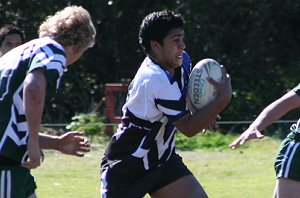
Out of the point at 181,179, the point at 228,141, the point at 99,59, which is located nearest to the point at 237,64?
the point at 99,59

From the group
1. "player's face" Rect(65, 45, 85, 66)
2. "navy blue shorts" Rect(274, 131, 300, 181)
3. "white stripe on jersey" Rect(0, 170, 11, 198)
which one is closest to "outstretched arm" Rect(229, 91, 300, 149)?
"navy blue shorts" Rect(274, 131, 300, 181)

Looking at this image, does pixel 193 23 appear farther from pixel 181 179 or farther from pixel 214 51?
pixel 181 179

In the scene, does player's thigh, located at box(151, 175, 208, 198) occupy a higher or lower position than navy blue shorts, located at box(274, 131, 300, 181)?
lower

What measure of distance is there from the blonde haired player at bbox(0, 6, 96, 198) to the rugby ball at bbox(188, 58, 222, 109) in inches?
33.9

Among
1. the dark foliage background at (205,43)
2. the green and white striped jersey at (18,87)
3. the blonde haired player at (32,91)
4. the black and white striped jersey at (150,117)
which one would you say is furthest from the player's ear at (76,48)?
the dark foliage background at (205,43)

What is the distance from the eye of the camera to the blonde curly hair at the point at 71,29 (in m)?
4.91

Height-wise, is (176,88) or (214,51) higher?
(176,88)

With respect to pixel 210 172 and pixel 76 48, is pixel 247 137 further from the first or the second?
pixel 210 172

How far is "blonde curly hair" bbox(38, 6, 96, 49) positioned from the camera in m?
4.91

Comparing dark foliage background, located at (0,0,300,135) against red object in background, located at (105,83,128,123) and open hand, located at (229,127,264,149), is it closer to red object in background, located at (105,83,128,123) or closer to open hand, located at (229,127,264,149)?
red object in background, located at (105,83,128,123)

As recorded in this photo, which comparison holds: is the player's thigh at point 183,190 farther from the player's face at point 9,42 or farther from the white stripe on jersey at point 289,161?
the player's face at point 9,42

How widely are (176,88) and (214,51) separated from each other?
10638 millimetres

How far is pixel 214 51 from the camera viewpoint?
16.0 metres

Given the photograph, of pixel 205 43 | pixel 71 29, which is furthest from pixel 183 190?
pixel 205 43
